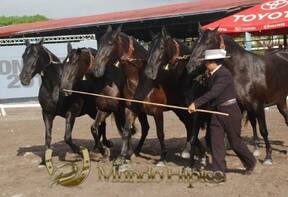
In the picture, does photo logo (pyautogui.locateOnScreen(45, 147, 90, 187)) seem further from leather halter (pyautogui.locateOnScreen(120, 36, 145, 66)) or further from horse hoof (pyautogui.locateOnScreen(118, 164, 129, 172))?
leather halter (pyautogui.locateOnScreen(120, 36, 145, 66))

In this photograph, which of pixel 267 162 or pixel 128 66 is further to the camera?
pixel 128 66

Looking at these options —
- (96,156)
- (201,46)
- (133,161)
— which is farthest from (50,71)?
(201,46)

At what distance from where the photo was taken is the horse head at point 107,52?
8.16m

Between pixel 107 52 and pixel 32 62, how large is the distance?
1.50 metres

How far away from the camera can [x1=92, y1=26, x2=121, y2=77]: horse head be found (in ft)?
26.8

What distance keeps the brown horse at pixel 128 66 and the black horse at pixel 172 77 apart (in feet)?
0.47

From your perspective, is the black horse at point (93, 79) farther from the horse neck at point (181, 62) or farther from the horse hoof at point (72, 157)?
the horse neck at point (181, 62)

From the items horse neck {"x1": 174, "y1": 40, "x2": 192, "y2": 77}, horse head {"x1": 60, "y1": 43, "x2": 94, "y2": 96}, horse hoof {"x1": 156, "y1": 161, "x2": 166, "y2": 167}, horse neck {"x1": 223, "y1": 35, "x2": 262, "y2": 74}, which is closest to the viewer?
horse neck {"x1": 223, "y1": 35, "x2": 262, "y2": 74}

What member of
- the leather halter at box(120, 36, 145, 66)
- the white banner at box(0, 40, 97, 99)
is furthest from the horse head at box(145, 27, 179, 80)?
the white banner at box(0, 40, 97, 99)

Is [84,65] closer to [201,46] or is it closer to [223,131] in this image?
[201,46]

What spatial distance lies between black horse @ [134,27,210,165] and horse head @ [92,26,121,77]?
560 mm

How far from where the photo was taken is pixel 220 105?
712cm

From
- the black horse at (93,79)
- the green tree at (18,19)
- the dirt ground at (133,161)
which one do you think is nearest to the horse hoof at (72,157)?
the dirt ground at (133,161)

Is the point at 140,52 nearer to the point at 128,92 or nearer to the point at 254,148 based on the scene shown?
the point at 128,92
